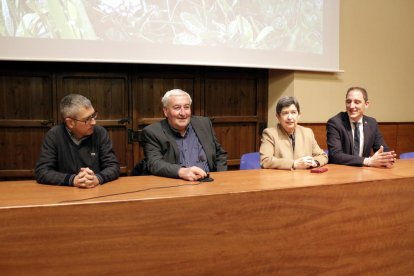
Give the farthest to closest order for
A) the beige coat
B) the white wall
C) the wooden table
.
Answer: the white wall < the beige coat < the wooden table

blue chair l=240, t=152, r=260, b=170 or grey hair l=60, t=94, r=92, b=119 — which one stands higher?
grey hair l=60, t=94, r=92, b=119

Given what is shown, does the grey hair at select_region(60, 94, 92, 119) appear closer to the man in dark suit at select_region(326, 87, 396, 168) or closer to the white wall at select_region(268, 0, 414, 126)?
the man in dark suit at select_region(326, 87, 396, 168)

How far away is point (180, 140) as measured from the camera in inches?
80.7

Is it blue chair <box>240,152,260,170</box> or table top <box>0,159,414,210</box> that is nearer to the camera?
table top <box>0,159,414,210</box>

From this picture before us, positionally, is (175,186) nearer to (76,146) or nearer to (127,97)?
(76,146)

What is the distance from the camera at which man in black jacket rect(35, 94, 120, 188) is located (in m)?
1.63

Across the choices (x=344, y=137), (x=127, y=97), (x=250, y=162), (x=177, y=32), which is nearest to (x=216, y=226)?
(x=250, y=162)

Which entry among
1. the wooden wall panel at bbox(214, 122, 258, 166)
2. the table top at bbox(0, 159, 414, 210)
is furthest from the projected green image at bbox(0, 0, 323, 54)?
the table top at bbox(0, 159, 414, 210)

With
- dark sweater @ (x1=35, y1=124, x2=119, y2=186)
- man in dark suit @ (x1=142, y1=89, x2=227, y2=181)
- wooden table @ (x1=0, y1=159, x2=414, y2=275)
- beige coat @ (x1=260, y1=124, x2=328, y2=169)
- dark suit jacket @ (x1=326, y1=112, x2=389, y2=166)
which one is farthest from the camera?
dark suit jacket @ (x1=326, y1=112, x2=389, y2=166)

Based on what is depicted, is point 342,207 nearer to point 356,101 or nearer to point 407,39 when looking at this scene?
point 356,101

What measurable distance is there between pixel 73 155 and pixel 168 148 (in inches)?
20.3

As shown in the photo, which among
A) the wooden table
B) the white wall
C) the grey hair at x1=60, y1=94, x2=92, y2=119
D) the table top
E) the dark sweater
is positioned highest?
the white wall

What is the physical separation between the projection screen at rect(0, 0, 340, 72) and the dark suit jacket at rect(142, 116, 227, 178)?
144cm

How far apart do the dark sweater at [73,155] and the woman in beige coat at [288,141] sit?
35.2 inches
